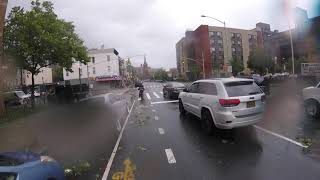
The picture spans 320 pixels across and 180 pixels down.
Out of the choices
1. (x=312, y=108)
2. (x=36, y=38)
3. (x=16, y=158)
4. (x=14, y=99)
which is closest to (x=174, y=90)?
(x=36, y=38)

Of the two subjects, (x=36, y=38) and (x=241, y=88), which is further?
(x=36, y=38)

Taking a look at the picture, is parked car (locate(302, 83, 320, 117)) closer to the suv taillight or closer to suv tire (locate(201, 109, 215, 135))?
the suv taillight

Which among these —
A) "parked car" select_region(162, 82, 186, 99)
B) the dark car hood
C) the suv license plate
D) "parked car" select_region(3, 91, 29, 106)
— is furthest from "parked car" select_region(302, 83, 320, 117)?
"parked car" select_region(3, 91, 29, 106)

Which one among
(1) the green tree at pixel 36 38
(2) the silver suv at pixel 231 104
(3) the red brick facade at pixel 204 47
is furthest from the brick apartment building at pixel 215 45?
(2) the silver suv at pixel 231 104

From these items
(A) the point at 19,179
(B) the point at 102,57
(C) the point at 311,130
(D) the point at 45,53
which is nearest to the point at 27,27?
(D) the point at 45,53

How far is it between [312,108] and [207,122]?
449 centimetres

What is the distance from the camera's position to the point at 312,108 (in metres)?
13.1

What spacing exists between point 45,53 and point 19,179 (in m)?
25.0

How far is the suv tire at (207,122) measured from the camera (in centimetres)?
1109

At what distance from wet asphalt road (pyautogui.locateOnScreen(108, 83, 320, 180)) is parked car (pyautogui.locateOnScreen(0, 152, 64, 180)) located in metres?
1.66

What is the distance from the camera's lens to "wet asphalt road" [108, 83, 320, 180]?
6.84 metres

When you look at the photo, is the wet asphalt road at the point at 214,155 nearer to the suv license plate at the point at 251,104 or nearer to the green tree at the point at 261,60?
the suv license plate at the point at 251,104

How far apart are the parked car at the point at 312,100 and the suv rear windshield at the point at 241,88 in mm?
3201

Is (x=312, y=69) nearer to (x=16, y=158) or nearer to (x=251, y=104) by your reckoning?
(x=251, y=104)
